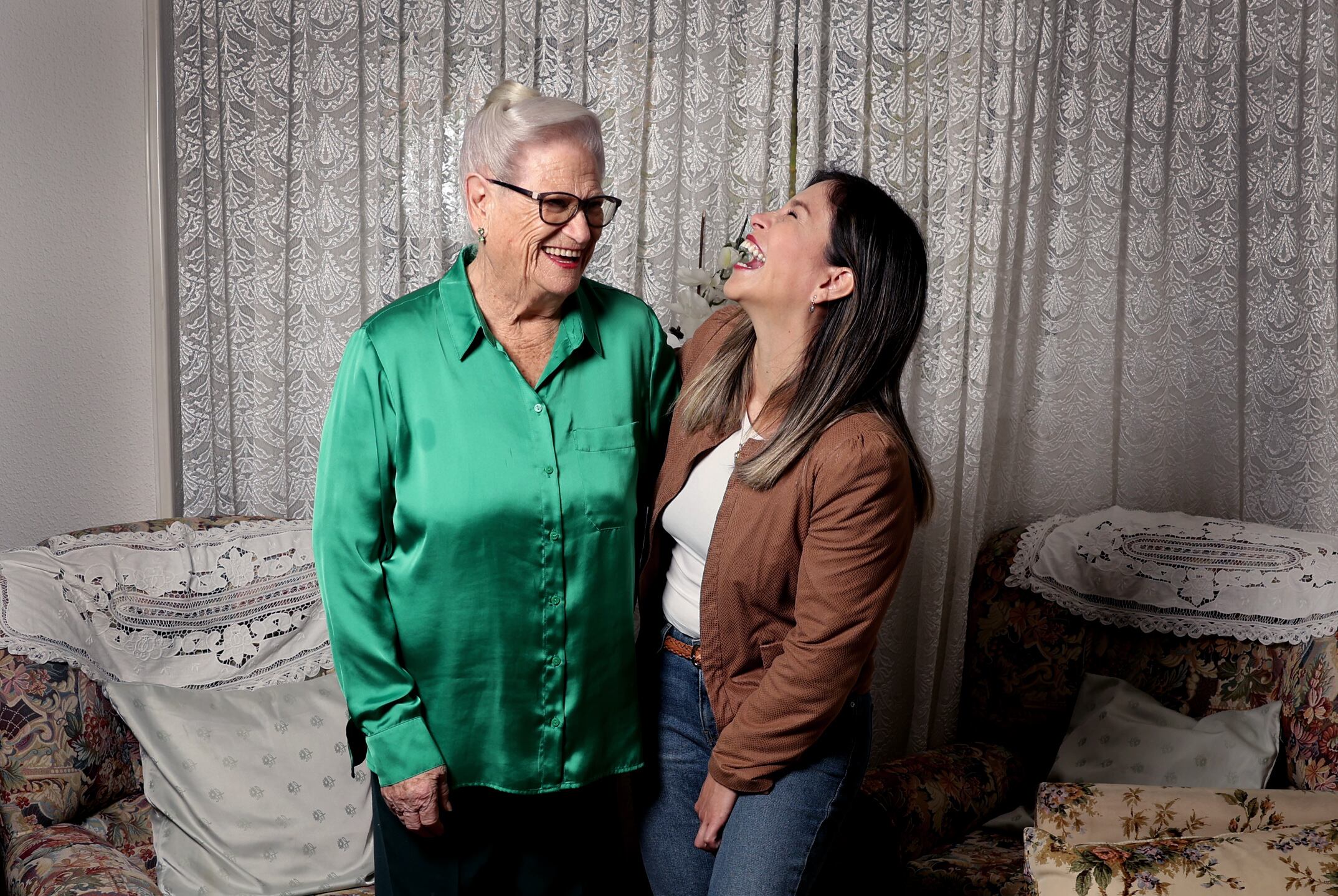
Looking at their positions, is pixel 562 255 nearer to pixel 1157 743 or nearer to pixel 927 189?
pixel 927 189

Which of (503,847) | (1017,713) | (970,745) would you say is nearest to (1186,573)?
(1017,713)

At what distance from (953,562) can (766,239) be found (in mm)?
1490

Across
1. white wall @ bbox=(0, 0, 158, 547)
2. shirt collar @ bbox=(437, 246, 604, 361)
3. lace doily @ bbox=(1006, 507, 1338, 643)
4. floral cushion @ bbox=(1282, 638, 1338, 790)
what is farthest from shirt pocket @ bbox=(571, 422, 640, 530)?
white wall @ bbox=(0, 0, 158, 547)

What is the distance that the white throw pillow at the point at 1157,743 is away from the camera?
2102 mm

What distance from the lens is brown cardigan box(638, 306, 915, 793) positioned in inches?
53.9

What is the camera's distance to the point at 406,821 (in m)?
1.40

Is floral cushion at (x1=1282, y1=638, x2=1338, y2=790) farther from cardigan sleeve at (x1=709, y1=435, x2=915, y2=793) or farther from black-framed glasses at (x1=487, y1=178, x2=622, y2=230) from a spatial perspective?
black-framed glasses at (x1=487, y1=178, x2=622, y2=230)

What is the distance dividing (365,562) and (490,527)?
0.17 metres

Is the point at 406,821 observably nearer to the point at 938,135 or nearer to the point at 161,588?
the point at 161,588

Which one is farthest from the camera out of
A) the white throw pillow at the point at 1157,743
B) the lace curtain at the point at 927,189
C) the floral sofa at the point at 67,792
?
the lace curtain at the point at 927,189

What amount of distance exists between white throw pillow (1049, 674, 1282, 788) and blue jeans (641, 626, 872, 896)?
938mm

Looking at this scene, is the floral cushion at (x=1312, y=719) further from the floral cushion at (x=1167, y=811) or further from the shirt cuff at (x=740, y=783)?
the shirt cuff at (x=740, y=783)

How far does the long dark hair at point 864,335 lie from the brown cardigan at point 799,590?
4cm

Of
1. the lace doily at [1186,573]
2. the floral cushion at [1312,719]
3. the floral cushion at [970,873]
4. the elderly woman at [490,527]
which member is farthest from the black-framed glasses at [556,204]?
the floral cushion at [1312,719]
